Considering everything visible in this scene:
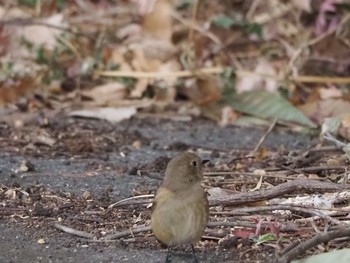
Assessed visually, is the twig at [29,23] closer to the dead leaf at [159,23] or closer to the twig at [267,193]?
the dead leaf at [159,23]

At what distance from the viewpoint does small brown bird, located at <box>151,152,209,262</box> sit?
115 inches

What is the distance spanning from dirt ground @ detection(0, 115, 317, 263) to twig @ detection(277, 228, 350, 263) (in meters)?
0.14

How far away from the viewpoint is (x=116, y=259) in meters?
3.01

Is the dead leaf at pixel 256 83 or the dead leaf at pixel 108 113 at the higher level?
the dead leaf at pixel 256 83

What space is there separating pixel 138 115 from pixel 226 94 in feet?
1.71

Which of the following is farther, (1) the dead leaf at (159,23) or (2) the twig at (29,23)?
(1) the dead leaf at (159,23)

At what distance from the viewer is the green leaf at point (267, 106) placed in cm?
554

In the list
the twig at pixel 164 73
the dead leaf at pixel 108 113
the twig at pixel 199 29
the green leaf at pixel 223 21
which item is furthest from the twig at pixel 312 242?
the green leaf at pixel 223 21

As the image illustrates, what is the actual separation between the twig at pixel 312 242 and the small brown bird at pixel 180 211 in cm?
28

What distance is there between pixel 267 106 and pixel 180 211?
9.26 ft

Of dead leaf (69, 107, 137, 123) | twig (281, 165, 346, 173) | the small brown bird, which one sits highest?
the small brown bird

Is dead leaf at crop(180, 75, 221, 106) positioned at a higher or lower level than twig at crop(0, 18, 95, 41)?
lower

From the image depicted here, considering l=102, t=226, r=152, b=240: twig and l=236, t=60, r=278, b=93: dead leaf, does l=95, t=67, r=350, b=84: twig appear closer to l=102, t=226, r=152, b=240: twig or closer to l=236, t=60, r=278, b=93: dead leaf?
l=236, t=60, r=278, b=93: dead leaf

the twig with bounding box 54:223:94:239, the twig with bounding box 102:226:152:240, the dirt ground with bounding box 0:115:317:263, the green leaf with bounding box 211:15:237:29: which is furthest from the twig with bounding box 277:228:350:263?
the green leaf with bounding box 211:15:237:29
